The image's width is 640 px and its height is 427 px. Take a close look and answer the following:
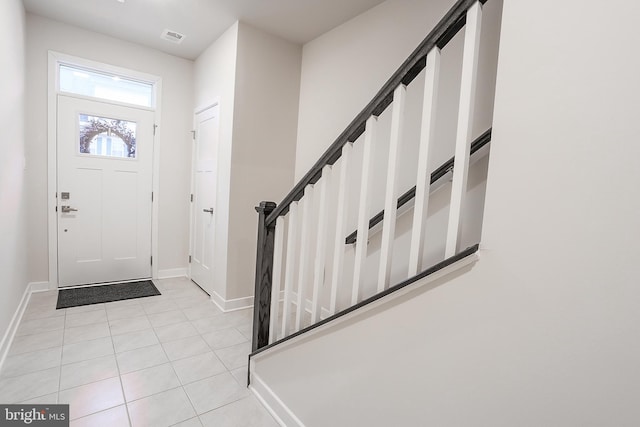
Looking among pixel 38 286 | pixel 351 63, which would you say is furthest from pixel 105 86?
pixel 351 63

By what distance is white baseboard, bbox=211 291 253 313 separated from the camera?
10.7 ft

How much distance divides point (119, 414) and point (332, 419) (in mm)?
1257

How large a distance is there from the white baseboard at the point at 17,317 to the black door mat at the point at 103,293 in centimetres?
20

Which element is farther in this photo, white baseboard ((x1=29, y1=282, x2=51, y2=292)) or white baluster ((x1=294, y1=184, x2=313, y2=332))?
white baseboard ((x1=29, y1=282, x2=51, y2=292))

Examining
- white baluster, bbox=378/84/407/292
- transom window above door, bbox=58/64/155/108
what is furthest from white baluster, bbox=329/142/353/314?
transom window above door, bbox=58/64/155/108

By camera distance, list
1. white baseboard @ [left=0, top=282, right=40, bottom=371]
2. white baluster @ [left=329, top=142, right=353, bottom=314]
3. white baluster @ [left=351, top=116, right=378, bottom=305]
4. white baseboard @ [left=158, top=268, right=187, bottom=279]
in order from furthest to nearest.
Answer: white baseboard @ [left=158, top=268, right=187, bottom=279] → white baseboard @ [left=0, top=282, right=40, bottom=371] → white baluster @ [left=329, top=142, right=353, bottom=314] → white baluster @ [left=351, top=116, right=378, bottom=305]

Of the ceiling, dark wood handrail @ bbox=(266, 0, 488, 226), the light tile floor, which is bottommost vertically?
the light tile floor

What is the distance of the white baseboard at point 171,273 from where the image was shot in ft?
13.7

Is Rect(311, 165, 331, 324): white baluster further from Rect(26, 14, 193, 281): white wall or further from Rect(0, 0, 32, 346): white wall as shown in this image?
Rect(26, 14, 193, 281): white wall

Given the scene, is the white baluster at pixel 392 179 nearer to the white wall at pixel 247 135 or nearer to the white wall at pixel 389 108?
the white wall at pixel 389 108

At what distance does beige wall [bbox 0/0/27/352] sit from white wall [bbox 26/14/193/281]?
0.64 feet

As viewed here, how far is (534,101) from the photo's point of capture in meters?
0.82

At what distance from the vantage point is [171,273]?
425 centimetres

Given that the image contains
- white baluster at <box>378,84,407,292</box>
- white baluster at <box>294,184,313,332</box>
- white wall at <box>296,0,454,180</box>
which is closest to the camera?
white baluster at <box>378,84,407,292</box>
